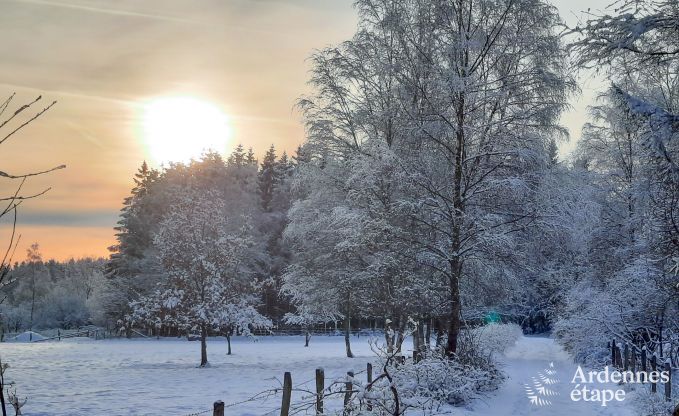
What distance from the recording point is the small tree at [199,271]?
90.5 ft

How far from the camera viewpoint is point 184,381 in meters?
21.0

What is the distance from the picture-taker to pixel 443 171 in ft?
51.6

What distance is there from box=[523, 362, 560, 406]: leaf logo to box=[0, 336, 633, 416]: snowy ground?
0.61 ft

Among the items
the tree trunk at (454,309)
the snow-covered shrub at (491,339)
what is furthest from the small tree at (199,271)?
the tree trunk at (454,309)

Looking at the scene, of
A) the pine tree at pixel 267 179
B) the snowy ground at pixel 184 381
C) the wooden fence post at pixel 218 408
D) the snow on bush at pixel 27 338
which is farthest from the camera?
the pine tree at pixel 267 179

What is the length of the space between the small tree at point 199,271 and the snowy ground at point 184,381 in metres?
2.28

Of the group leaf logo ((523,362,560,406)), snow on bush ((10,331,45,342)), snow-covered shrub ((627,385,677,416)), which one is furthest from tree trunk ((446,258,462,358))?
snow on bush ((10,331,45,342))

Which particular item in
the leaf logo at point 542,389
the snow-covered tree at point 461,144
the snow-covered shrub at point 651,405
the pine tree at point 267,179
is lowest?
the leaf logo at point 542,389

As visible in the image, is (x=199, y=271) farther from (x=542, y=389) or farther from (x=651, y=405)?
(x=651, y=405)

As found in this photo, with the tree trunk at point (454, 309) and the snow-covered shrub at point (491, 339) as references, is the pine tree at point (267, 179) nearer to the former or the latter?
the snow-covered shrub at point (491, 339)

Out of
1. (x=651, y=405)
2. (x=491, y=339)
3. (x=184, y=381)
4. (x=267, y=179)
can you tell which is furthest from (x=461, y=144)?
(x=267, y=179)

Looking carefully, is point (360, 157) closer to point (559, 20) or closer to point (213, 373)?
point (559, 20)

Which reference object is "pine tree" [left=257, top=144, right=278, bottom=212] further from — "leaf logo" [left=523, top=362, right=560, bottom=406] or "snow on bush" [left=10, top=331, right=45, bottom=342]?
"leaf logo" [left=523, top=362, right=560, bottom=406]

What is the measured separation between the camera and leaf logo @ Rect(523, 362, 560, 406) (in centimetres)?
1326
